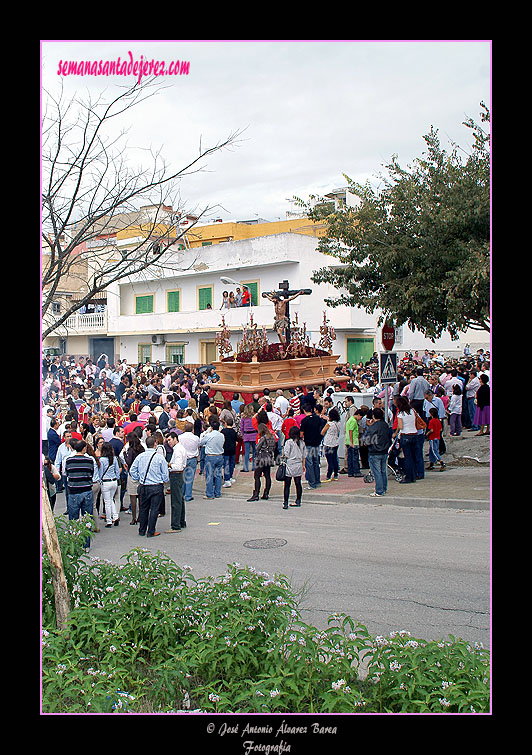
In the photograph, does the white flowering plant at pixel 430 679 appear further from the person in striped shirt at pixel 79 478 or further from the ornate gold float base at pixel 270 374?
the ornate gold float base at pixel 270 374

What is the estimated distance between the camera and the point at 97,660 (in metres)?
4.33

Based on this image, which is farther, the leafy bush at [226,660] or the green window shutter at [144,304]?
the green window shutter at [144,304]

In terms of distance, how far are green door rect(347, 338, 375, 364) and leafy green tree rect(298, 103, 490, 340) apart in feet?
57.0

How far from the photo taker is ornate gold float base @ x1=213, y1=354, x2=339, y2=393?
20.9 metres

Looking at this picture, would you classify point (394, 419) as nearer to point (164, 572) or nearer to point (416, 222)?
point (416, 222)

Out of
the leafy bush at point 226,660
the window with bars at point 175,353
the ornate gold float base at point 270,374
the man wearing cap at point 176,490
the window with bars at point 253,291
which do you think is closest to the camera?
the leafy bush at point 226,660

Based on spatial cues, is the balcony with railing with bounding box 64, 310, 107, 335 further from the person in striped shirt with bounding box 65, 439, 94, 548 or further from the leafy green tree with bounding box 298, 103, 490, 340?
the person in striped shirt with bounding box 65, 439, 94, 548

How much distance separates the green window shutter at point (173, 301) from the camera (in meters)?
35.5

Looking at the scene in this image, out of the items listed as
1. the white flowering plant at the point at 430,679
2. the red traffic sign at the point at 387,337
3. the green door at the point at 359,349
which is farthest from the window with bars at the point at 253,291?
the white flowering plant at the point at 430,679

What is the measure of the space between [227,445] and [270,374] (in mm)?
9004

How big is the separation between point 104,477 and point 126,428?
2226mm

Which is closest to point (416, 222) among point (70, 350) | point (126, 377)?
point (126, 377)

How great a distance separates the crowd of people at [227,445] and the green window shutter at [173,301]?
62.0 feet

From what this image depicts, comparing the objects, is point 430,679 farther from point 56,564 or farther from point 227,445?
point 227,445
